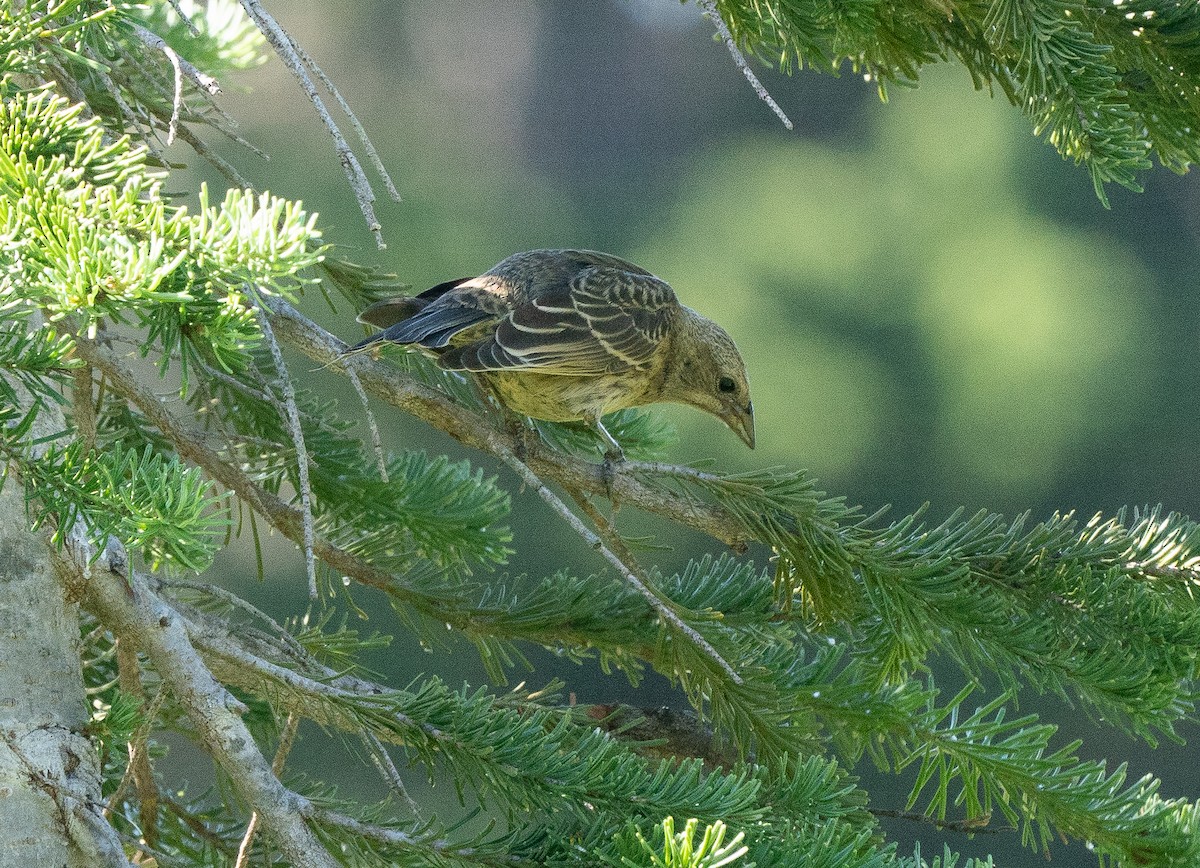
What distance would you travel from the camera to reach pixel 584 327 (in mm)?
1771

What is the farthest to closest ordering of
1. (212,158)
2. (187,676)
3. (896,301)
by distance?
A: 1. (896,301)
2. (212,158)
3. (187,676)

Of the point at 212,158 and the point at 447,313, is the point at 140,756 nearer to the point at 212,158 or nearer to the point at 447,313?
the point at 212,158

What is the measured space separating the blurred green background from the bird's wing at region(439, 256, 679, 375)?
3125mm

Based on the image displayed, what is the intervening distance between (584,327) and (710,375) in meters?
0.33

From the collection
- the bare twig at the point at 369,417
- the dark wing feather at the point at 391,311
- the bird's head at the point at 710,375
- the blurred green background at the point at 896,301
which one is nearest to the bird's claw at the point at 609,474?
the bare twig at the point at 369,417

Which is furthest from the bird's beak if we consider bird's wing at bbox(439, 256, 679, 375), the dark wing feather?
the dark wing feather

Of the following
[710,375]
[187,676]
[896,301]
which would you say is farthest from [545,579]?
[896,301]

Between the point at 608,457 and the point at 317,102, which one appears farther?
the point at 608,457

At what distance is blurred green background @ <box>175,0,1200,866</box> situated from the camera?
18.4 ft

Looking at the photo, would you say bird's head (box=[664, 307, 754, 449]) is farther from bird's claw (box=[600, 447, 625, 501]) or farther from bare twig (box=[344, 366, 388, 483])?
bare twig (box=[344, 366, 388, 483])

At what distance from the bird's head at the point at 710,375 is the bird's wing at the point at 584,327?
6 centimetres

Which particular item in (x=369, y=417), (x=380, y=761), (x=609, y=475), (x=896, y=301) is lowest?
(x=896, y=301)

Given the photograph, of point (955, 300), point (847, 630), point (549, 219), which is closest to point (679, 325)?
point (847, 630)

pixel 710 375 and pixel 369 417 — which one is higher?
pixel 369 417
